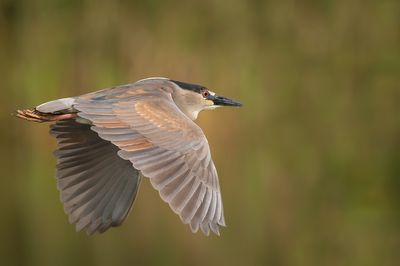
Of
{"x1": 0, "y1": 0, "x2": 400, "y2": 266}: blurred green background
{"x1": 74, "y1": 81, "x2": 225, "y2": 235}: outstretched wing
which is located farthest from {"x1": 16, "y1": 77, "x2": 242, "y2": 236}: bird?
{"x1": 0, "y1": 0, "x2": 400, "y2": 266}: blurred green background

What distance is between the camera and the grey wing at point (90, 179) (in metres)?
5.70

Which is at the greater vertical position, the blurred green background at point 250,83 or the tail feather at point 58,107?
the tail feather at point 58,107

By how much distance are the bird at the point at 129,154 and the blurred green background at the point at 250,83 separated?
3.38 m

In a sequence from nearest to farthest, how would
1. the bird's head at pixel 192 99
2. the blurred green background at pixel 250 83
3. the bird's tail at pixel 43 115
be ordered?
the bird's tail at pixel 43 115
the bird's head at pixel 192 99
the blurred green background at pixel 250 83

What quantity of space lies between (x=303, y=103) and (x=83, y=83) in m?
2.40

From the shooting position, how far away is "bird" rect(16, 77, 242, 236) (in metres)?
4.82

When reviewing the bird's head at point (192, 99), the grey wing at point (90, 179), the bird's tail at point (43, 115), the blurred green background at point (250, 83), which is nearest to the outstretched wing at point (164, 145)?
the bird's tail at point (43, 115)

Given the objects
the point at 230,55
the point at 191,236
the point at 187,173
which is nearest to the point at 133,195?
the point at 187,173

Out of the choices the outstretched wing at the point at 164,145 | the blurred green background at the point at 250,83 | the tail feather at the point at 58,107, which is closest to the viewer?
the outstretched wing at the point at 164,145

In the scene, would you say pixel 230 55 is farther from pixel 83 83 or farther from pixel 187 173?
pixel 187 173

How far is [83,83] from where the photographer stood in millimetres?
10836

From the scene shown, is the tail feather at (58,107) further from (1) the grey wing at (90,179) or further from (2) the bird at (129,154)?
(1) the grey wing at (90,179)

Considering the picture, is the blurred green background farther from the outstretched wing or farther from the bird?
the outstretched wing

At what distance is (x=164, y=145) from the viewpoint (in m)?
5.06
